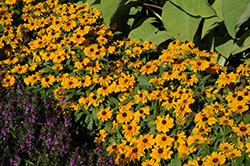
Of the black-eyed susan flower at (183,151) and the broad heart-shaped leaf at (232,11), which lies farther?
the broad heart-shaped leaf at (232,11)

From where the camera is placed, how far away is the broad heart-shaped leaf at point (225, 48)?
2.89 m

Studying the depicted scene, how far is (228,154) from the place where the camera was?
6.37 feet

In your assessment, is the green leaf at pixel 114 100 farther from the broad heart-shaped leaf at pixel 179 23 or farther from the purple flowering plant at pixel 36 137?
the broad heart-shaped leaf at pixel 179 23

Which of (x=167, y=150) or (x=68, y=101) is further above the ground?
(x=68, y=101)

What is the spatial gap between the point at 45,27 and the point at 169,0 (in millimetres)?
1360

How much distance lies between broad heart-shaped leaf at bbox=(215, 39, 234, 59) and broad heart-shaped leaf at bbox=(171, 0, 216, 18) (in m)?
0.40

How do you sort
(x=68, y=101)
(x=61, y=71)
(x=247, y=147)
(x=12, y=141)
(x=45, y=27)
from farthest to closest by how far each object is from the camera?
(x=45, y=27), (x=61, y=71), (x=68, y=101), (x=12, y=141), (x=247, y=147)

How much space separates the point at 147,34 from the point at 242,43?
3.13ft

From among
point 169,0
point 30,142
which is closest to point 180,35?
point 169,0

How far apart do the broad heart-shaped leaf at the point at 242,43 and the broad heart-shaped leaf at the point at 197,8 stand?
39 centimetres

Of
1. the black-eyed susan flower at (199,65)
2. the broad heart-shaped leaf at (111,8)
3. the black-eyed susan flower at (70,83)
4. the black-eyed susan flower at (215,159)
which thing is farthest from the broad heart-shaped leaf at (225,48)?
the black-eyed susan flower at (70,83)

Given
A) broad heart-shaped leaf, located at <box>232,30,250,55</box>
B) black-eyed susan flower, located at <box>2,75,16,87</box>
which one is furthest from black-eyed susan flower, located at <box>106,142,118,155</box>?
broad heart-shaped leaf, located at <box>232,30,250,55</box>

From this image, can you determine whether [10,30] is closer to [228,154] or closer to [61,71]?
[61,71]

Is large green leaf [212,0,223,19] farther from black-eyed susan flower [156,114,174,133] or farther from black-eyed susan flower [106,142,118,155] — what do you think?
black-eyed susan flower [106,142,118,155]
